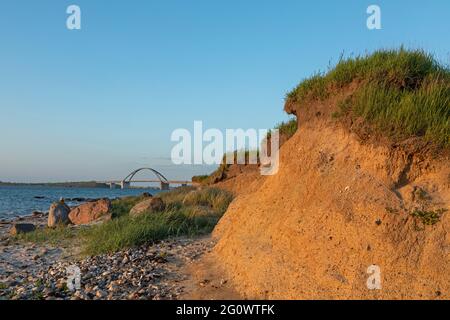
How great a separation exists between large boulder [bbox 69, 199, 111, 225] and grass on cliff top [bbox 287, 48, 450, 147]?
37.4 feet

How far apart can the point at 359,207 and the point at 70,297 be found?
5.00 metres

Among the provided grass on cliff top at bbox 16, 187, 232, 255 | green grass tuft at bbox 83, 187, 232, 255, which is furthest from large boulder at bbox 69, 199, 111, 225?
green grass tuft at bbox 83, 187, 232, 255

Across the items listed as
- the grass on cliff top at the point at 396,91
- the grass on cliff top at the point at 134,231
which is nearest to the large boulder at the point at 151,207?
the grass on cliff top at the point at 134,231

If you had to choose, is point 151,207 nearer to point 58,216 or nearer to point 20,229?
point 20,229

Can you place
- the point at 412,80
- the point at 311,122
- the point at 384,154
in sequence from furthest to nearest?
the point at 311,122, the point at 412,80, the point at 384,154

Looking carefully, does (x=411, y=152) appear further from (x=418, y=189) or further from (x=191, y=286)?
(x=191, y=286)

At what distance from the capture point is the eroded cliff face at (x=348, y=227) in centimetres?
584

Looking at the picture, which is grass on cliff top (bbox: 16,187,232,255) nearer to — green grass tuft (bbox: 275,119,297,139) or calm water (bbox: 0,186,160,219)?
green grass tuft (bbox: 275,119,297,139)

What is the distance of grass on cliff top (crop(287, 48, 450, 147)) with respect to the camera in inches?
265

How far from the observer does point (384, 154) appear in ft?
22.6

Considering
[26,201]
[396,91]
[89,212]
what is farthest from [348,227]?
[26,201]

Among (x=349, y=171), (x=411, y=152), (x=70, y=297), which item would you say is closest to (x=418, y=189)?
(x=411, y=152)

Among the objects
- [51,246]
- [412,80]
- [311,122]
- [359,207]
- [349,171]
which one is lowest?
[51,246]

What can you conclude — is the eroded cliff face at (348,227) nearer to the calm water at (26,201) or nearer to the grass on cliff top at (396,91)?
the grass on cliff top at (396,91)
